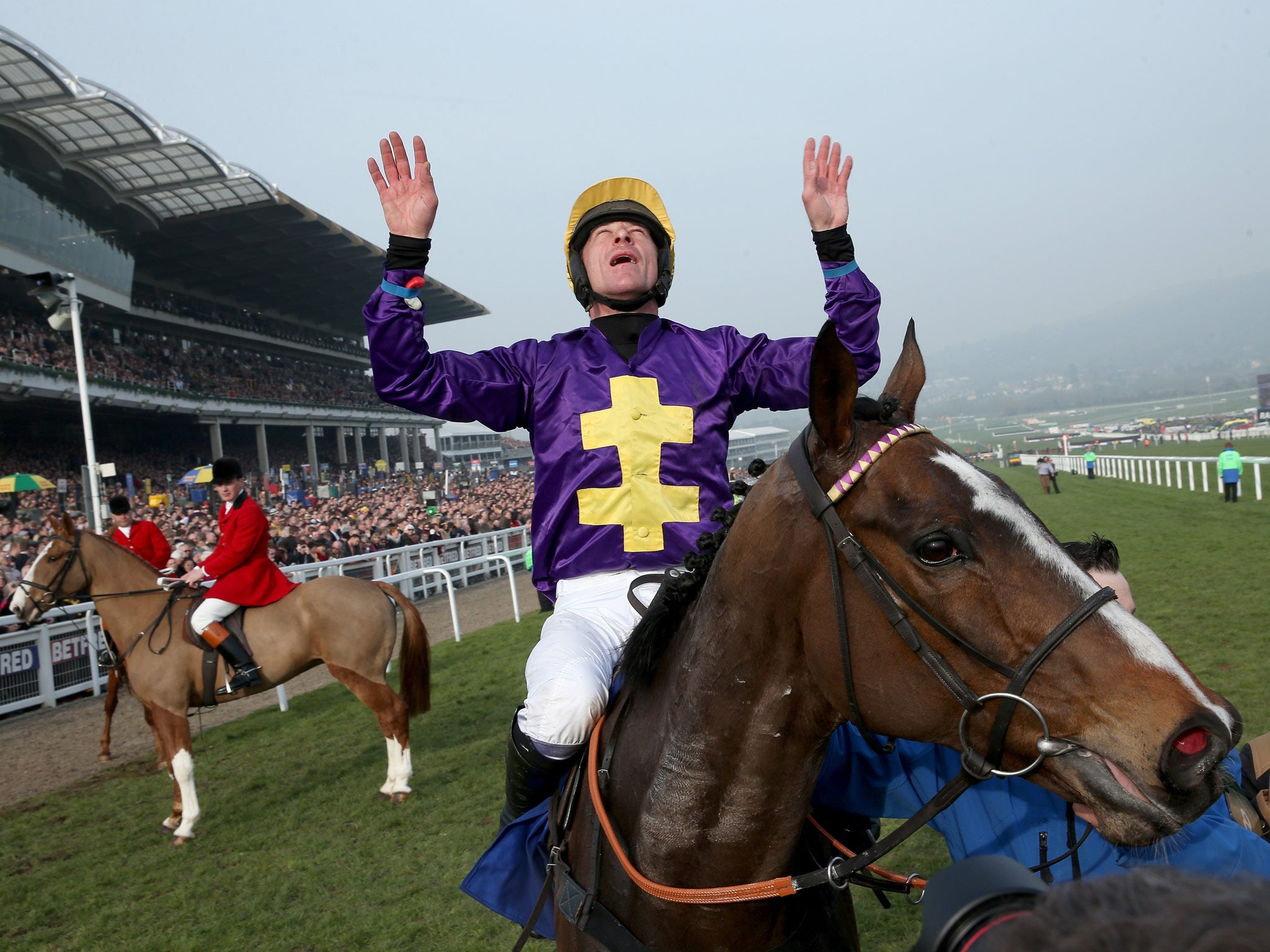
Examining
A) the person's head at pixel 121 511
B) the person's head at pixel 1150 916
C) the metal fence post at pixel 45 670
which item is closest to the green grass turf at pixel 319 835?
the metal fence post at pixel 45 670

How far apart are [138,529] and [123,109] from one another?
66.5ft

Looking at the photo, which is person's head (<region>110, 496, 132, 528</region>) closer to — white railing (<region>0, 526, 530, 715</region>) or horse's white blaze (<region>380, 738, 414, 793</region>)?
white railing (<region>0, 526, 530, 715</region>)

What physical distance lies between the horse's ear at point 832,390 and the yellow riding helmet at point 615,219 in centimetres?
117

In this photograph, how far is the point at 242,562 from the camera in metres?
5.93

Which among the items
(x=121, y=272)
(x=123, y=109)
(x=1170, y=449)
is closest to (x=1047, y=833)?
(x=123, y=109)

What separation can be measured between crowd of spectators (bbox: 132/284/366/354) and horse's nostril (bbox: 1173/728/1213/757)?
37.5 metres

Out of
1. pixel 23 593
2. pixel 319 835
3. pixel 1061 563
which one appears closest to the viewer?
pixel 1061 563

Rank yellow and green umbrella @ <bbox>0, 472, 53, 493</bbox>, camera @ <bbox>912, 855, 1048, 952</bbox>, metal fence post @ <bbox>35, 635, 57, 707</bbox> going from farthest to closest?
yellow and green umbrella @ <bbox>0, 472, 53, 493</bbox> → metal fence post @ <bbox>35, 635, 57, 707</bbox> → camera @ <bbox>912, 855, 1048, 952</bbox>

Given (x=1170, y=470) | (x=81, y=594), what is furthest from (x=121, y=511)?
(x=1170, y=470)

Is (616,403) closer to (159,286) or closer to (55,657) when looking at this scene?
(55,657)

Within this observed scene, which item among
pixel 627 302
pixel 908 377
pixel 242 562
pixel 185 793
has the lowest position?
pixel 185 793

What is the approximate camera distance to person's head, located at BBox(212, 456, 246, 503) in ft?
20.0

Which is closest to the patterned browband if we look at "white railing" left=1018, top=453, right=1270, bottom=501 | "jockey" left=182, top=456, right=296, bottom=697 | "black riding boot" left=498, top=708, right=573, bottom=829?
"black riding boot" left=498, top=708, right=573, bottom=829

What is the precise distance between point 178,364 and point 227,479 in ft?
103
